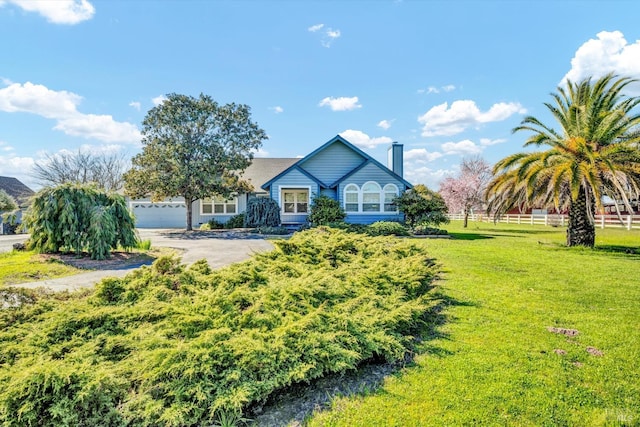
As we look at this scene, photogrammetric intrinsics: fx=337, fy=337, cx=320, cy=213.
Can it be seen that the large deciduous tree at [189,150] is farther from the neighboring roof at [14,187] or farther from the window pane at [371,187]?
the neighboring roof at [14,187]

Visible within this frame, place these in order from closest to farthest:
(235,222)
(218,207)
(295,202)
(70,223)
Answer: (70,223) < (295,202) < (235,222) < (218,207)

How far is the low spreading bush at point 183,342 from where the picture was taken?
2602 millimetres

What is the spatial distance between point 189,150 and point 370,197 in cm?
1180

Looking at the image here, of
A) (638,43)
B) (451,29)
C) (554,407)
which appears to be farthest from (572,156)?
Result: (554,407)

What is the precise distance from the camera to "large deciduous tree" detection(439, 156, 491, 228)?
30.6 metres

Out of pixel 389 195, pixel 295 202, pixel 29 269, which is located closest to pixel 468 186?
pixel 389 195

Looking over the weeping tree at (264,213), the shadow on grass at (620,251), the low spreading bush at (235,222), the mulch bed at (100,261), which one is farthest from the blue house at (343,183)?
the mulch bed at (100,261)

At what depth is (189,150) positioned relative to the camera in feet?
69.8

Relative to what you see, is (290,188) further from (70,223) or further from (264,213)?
(70,223)

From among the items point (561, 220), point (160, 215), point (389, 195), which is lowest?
point (561, 220)

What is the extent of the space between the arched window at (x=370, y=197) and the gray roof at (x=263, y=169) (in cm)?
946

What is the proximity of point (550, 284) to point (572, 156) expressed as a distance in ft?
25.2

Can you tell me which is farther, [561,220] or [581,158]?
[561,220]

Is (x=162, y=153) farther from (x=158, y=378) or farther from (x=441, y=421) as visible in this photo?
(x=441, y=421)
